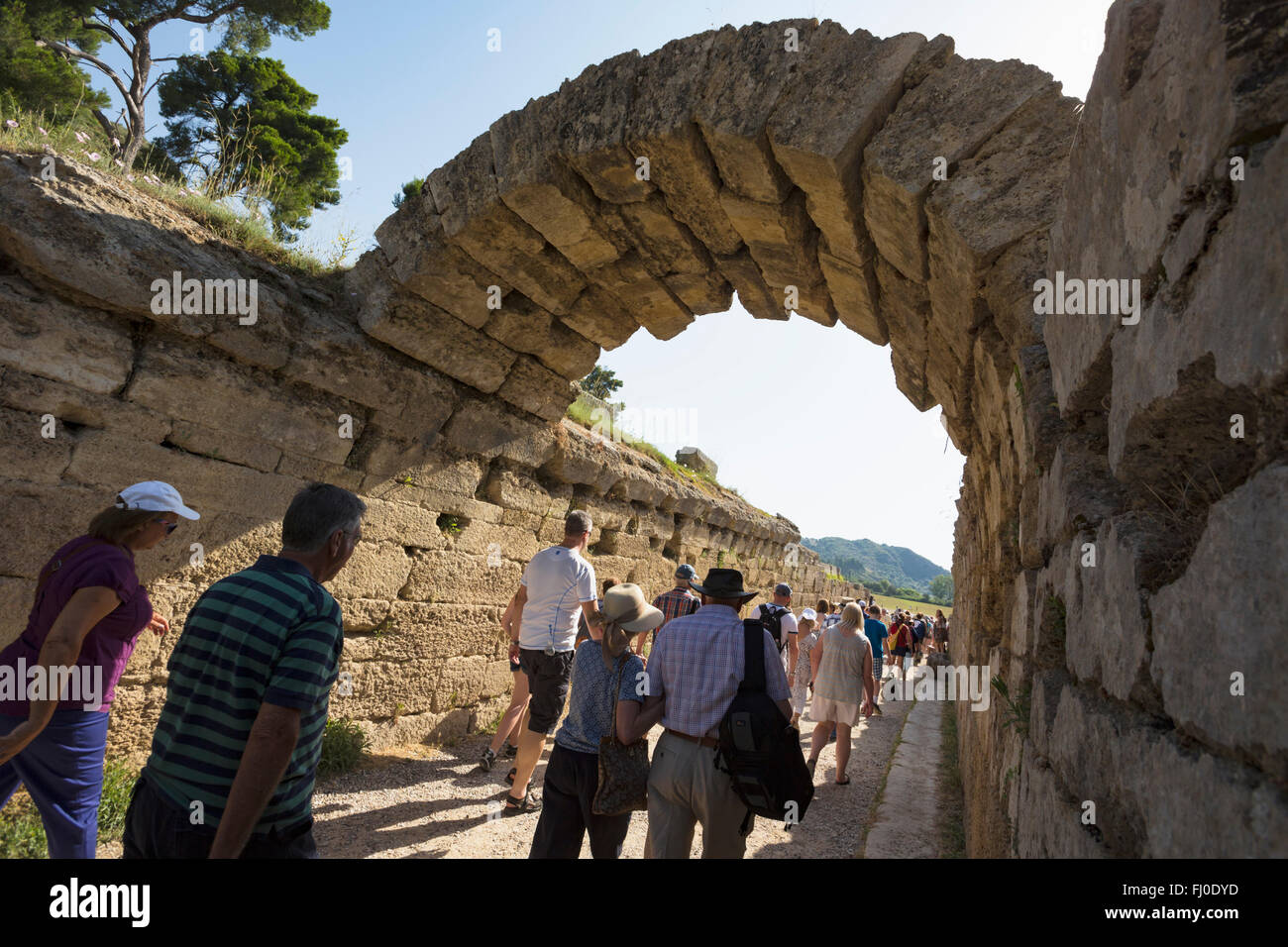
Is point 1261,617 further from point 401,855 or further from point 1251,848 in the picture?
point 401,855

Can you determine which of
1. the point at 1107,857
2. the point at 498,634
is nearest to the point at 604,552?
the point at 498,634

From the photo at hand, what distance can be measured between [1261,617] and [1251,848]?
0.28 metres

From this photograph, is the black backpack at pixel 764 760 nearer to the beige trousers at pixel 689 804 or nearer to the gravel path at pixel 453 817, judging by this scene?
the beige trousers at pixel 689 804

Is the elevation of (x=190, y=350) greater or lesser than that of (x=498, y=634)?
greater

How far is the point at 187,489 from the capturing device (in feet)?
13.7

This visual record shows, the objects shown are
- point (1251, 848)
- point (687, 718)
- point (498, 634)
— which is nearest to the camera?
point (1251, 848)

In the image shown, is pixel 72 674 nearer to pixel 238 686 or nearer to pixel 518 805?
pixel 238 686

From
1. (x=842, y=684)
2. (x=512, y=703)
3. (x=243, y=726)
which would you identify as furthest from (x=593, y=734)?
(x=842, y=684)

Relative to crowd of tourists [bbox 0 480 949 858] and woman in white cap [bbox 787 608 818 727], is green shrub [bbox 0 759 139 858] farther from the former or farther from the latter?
woman in white cap [bbox 787 608 818 727]

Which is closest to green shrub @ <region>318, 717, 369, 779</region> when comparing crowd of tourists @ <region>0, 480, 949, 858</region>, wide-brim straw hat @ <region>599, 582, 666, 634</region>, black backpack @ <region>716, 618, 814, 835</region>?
crowd of tourists @ <region>0, 480, 949, 858</region>

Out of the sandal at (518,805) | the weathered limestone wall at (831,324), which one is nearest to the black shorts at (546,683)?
the sandal at (518,805)

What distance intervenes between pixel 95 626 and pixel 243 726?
114 centimetres

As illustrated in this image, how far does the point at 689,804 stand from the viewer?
300 cm

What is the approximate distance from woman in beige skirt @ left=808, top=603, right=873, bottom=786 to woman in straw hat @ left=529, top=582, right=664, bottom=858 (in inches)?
133
